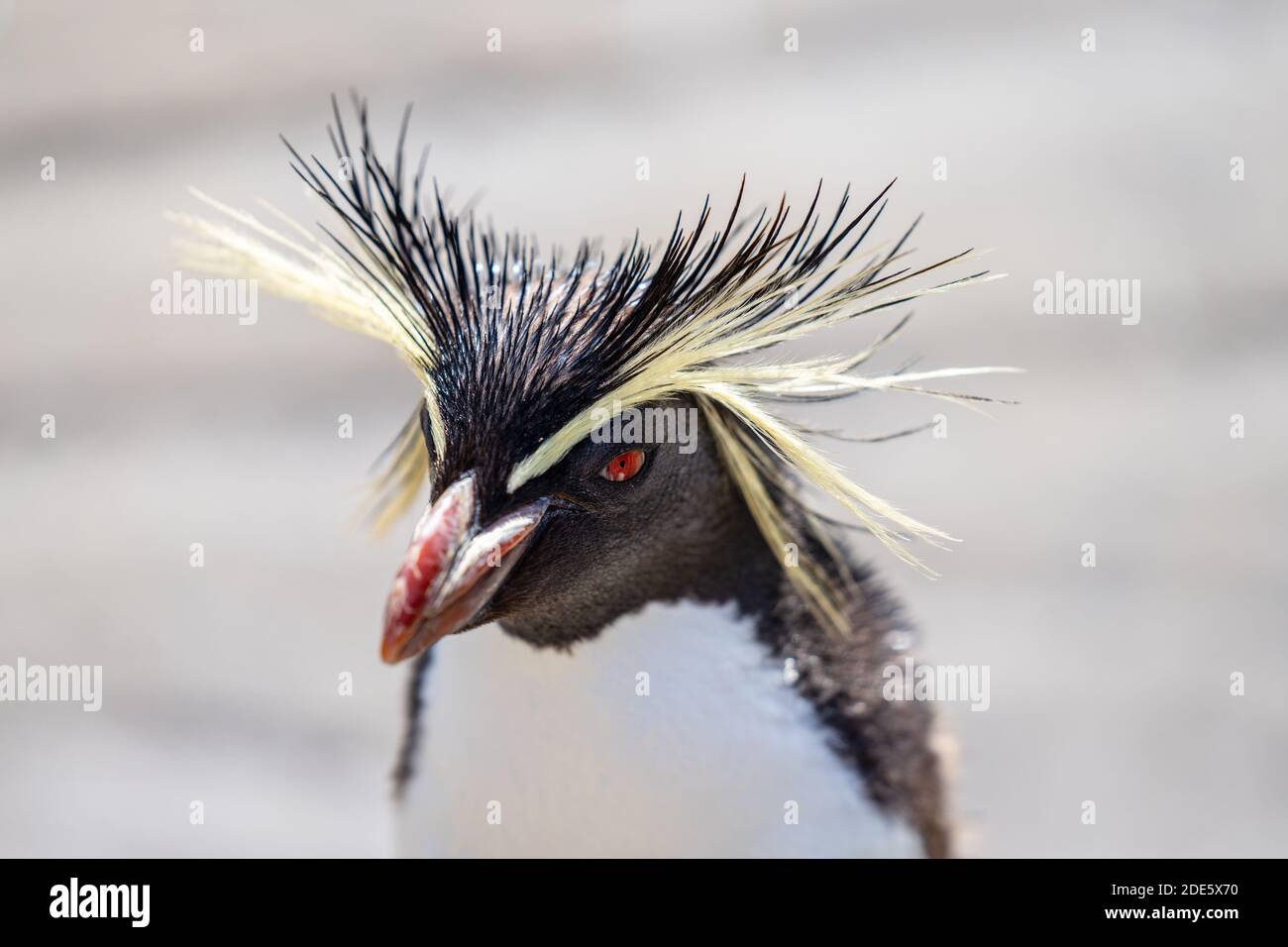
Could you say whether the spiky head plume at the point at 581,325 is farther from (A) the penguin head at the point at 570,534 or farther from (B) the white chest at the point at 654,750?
(B) the white chest at the point at 654,750

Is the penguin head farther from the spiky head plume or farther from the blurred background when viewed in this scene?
the blurred background

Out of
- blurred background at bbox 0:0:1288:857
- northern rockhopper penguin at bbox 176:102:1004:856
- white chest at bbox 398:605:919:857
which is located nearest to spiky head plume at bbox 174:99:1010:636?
northern rockhopper penguin at bbox 176:102:1004:856

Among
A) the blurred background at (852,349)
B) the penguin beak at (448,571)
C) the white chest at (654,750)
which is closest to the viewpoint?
the penguin beak at (448,571)

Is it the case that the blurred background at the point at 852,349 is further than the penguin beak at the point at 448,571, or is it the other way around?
the blurred background at the point at 852,349

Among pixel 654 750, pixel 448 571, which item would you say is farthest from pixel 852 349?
pixel 448 571

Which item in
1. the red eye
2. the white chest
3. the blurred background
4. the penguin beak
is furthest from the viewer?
the blurred background

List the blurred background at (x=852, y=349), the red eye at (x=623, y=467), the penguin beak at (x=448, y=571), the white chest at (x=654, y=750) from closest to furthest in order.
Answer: the penguin beak at (x=448, y=571) < the red eye at (x=623, y=467) < the white chest at (x=654, y=750) < the blurred background at (x=852, y=349)

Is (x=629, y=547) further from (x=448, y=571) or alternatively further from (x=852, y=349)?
(x=852, y=349)

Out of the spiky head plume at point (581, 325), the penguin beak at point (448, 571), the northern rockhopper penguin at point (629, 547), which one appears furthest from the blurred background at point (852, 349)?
the penguin beak at point (448, 571)
